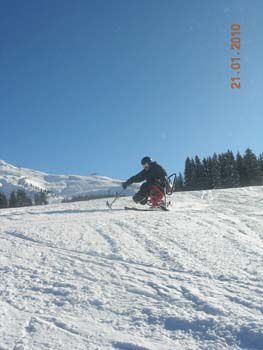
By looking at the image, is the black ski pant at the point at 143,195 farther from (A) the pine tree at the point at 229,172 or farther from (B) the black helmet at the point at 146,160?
(A) the pine tree at the point at 229,172

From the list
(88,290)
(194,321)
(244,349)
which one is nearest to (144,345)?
(194,321)

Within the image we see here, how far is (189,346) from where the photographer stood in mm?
2627

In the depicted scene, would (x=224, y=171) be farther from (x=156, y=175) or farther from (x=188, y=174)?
(x=156, y=175)

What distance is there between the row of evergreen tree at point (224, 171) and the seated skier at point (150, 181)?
4426cm

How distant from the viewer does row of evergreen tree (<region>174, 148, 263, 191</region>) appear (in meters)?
56.0

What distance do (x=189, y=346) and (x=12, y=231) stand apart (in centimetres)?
471

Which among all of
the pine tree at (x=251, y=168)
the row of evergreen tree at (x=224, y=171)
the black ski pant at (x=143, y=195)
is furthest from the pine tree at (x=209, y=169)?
the black ski pant at (x=143, y=195)

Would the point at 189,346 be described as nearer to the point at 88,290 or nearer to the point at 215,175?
the point at 88,290

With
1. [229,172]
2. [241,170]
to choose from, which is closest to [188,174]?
[229,172]

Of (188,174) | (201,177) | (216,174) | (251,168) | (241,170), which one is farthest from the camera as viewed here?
(188,174)

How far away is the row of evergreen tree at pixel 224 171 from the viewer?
184ft

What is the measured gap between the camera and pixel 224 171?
57.8m

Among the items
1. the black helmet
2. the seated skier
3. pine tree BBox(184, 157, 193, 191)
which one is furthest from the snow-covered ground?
pine tree BBox(184, 157, 193, 191)

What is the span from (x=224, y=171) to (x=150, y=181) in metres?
48.4
